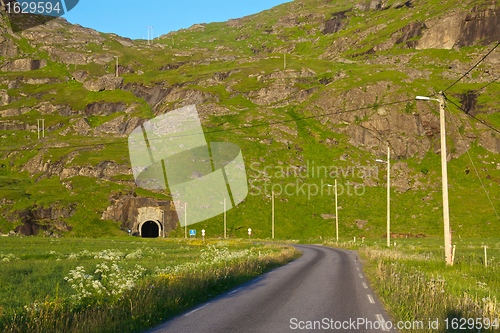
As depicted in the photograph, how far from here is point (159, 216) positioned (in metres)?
98.8

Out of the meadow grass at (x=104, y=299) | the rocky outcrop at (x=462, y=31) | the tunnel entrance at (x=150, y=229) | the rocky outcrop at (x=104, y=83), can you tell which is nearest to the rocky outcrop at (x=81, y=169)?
the tunnel entrance at (x=150, y=229)

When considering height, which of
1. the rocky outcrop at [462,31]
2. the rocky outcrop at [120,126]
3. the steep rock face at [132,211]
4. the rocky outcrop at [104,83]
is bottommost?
the steep rock face at [132,211]

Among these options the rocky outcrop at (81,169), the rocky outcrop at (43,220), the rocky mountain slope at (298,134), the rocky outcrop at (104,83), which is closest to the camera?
the rocky outcrop at (43,220)

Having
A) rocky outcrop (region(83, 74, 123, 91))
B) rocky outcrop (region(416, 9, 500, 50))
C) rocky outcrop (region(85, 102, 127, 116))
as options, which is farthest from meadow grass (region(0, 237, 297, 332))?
rocky outcrop (region(416, 9, 500, 50))

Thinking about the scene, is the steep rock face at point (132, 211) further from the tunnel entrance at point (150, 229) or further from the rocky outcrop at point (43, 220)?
the rocky outcrop at point (43, 220)

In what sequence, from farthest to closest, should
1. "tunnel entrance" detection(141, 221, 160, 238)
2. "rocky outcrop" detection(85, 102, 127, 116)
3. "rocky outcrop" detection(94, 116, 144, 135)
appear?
"rocky outcrop" detection(85, 102, 127, 116) < "rocky outcrop" detection(94, 116, 144, 135) < "tunnel entrance" detection(141, 221, 160, 238)

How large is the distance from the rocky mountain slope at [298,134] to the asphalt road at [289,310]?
3053 inches

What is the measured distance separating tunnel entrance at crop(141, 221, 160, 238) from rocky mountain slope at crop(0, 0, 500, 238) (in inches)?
249

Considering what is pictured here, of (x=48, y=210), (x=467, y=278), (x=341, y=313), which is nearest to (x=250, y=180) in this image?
(x=48, y=210)

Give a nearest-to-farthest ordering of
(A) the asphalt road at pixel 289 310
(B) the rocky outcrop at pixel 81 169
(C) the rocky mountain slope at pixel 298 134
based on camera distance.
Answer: (A) the asphalt road at pixel 289 310, (C) the rocky mountain slope at pixel 298 134, (B) the rocky outcrop at pixel 81 169

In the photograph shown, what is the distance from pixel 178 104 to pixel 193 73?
3826 cm

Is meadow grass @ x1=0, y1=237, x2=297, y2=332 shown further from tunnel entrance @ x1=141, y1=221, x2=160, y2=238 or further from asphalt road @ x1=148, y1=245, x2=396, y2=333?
tunnel entrance @ x1=141, y1=221, x2=160, y2=238

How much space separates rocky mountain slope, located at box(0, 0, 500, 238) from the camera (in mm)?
100562

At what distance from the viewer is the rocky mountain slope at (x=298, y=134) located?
100562 mm
